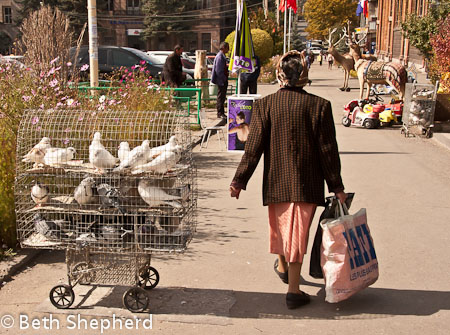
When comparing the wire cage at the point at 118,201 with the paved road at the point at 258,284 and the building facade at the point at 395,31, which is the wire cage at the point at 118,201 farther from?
the building facade at the point at 395,31

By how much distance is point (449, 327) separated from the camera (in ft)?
16.0

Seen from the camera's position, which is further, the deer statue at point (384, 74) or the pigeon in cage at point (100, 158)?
the deer statue at point (384, 74)

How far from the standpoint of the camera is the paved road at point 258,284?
195 inches

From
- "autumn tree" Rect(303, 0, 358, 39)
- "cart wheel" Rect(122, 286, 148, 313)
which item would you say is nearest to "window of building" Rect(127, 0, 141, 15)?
"autumn tree" Rect(303, 0, 358, 39)

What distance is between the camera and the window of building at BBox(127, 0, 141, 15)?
76.8 meters

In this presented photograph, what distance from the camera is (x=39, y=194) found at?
16.9 feet

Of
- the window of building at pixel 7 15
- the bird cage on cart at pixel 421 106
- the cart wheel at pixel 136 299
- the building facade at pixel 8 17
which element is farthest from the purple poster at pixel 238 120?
the window of building at pixel 7 15

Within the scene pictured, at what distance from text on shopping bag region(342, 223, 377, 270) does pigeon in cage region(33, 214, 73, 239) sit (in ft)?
7.47

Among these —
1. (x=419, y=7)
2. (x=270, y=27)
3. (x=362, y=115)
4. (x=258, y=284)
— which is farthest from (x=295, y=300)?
(x=270, y=27)

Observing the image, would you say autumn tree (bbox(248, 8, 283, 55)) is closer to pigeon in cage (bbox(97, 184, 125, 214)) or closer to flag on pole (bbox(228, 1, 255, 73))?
flag on pole (bbox(228, 1, 255, 73))

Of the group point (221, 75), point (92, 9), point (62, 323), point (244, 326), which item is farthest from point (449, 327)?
point (221, 75)

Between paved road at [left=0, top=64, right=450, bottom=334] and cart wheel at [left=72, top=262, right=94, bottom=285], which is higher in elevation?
cart wheel at [left=72, top=262, right=94, bottom=285]

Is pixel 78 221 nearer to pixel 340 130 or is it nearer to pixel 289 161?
pixel 289 161

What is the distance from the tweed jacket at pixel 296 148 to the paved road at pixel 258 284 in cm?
95
